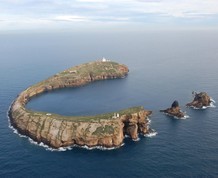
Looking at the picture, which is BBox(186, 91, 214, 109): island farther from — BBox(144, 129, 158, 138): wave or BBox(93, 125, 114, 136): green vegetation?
BBox(93, 125, 114, 136): green vegetation

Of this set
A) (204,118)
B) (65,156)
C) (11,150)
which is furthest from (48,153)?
(204,118)

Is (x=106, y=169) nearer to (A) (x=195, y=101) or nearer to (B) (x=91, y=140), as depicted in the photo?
(B) (x=91, y=140)

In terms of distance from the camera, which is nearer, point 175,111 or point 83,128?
point 83,128

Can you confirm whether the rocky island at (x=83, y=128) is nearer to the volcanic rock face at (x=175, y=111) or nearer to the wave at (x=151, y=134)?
the wave at (x=151, y=134)

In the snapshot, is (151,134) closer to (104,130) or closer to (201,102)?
(104,130)

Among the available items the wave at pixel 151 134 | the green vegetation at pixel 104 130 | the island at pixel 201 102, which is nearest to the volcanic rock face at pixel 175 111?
the island at pixel 201 102

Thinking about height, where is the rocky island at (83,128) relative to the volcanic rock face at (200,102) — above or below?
below

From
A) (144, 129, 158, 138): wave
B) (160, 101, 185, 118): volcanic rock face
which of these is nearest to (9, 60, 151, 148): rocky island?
(144, 129, 158, 138): wave

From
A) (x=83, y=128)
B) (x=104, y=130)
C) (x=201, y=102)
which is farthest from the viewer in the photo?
(x=201, y=102)

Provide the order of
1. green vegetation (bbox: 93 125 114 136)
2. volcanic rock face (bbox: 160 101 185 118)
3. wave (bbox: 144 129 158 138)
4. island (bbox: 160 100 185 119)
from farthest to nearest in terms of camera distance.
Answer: volcanic rock face (bbox: 160 101 185 118)
island (bbox: 160 100 185 119)
wave (bbox: 144 129 158 138)
green vegetation (bbox: 93 125 114 136)

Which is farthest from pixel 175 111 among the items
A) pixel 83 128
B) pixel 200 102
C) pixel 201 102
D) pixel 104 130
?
pixel 83 128

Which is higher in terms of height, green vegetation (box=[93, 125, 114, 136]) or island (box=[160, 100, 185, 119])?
island (box=[160, 100, 185, 119])
